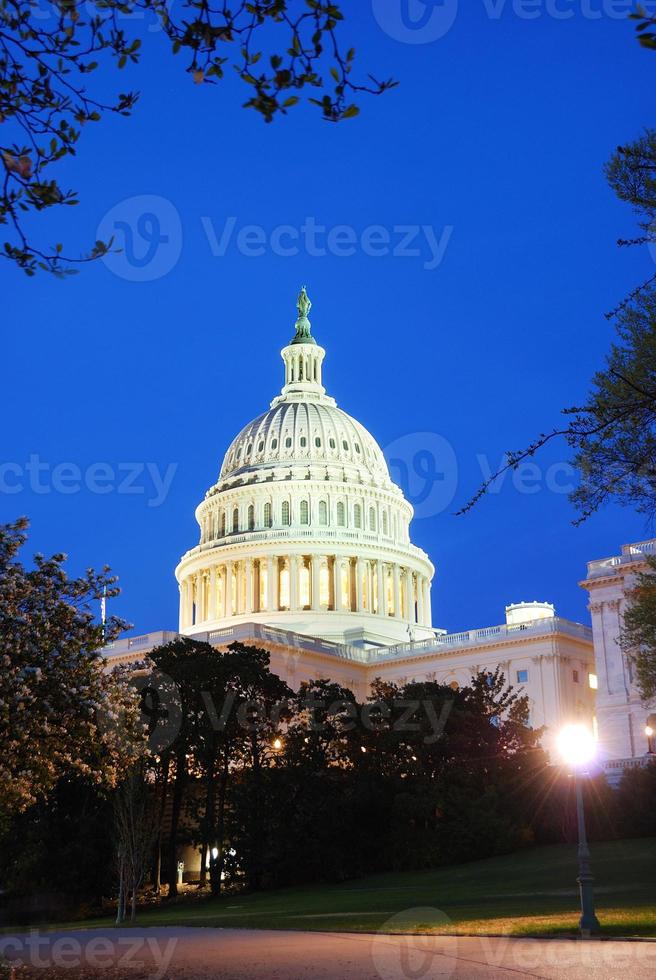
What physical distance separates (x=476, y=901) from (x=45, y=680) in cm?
1892

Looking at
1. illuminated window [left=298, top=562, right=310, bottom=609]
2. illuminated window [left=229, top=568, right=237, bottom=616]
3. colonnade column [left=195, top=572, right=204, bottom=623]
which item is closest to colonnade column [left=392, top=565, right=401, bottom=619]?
illuminated window [left=298, top=562, right=310, bottom=609]

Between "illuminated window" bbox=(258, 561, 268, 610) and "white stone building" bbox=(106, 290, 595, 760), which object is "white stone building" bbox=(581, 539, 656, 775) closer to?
"white stone building" bbox=(106, 290, 595, 760)

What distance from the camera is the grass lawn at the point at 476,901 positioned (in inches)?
1132

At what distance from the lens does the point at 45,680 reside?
25938mm

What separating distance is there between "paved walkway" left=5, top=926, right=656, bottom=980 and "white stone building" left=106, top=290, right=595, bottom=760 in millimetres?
76869

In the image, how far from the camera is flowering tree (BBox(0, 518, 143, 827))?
995 inches

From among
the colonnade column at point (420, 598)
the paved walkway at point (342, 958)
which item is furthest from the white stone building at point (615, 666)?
the paved walkway at point (342, 958)

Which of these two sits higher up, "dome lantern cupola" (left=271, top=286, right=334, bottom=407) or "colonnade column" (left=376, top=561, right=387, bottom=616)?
"dome lantern cupola" (left=271, top=286, right=334, bottom=407)

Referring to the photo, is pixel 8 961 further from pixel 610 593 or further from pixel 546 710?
pixel 546 710

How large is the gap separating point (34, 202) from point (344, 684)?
102724 mm

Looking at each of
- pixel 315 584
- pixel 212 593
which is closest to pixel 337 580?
pixel 315 584

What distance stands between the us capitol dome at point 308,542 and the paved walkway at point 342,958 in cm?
9424

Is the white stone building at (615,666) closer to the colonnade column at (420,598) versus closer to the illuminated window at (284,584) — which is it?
the illuminated window at (284,584)

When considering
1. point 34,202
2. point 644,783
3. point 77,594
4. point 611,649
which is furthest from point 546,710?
point 34,202
